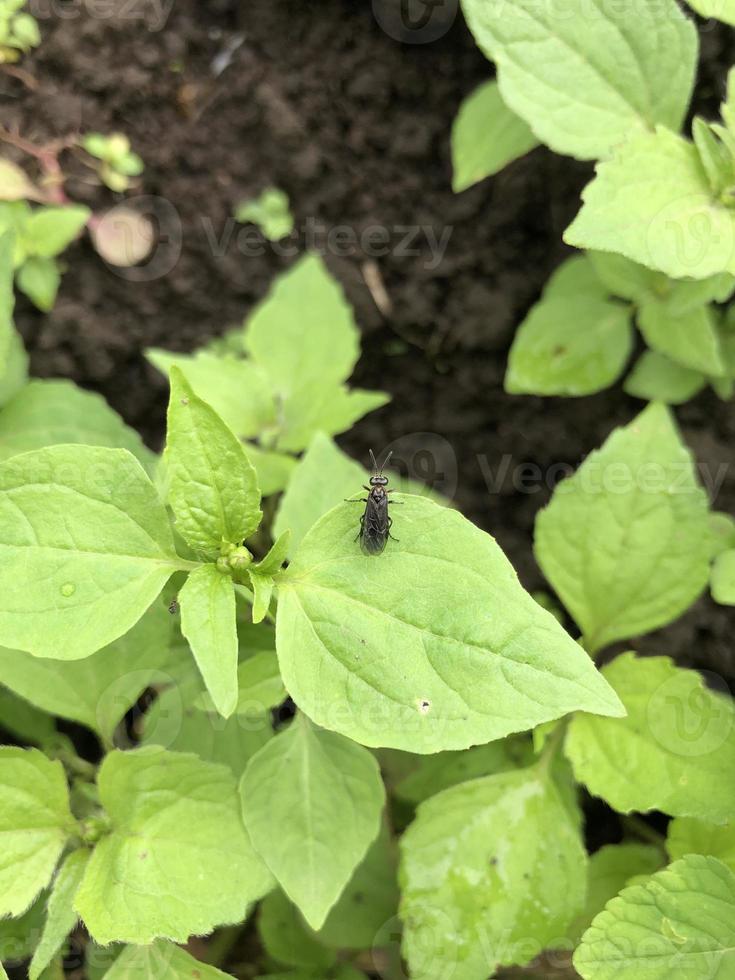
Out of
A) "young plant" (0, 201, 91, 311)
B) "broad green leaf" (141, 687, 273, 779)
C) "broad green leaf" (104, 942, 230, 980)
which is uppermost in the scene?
"young plant" (0, 201, 91, 311)

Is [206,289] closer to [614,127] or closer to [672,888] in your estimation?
[614,127]

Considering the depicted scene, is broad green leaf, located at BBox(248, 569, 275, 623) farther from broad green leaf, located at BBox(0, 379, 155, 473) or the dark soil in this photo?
the dark soil

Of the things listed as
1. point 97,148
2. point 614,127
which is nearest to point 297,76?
point 97,148

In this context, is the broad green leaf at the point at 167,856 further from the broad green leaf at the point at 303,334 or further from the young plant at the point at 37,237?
the young plant at the point at 37,237

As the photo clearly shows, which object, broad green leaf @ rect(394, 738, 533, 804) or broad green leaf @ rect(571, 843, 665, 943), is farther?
broad green leaf @ rect(394, 738, 533, 804)

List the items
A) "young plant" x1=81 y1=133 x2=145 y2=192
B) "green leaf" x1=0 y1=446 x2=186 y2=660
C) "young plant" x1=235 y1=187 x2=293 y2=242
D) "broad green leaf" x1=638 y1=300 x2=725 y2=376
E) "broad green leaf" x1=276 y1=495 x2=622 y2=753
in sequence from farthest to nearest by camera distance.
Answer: "young plant" x1=235 y1=187 x2=293 y2=242
"young plant" x1=81 y1=133 x2=145 y2=192
"broad green leaf" x1=638 y1=300 x2=725 y2=376
"green leaf" x1=0 y1=446 x2=186 y2=660
"broad green leaf" x1=276 y1=495 x2=622 y2=753

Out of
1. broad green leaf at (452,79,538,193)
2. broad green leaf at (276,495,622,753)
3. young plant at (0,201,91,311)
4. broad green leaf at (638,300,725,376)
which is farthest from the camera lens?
young plant at (0,201,91,311)

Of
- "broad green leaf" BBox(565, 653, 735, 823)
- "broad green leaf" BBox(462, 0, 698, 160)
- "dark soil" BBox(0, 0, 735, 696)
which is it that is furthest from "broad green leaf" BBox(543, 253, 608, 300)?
"broad green leaf" BBox(565, 653, 735, 823)

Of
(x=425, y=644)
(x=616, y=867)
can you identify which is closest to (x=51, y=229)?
(x=425, y=644)
